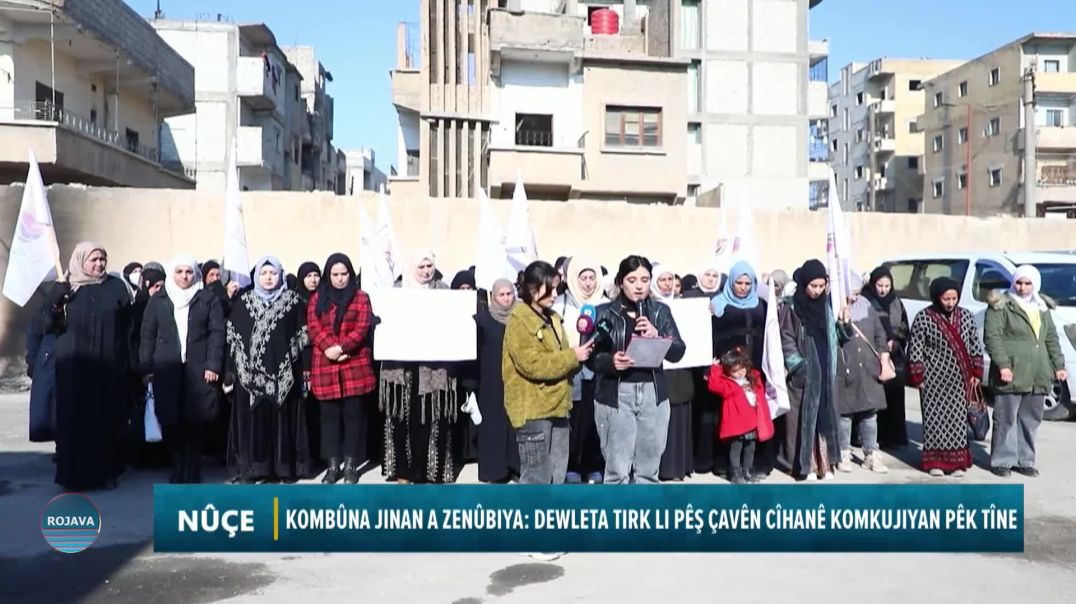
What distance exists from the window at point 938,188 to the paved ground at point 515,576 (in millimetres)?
47905

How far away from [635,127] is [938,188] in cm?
3043

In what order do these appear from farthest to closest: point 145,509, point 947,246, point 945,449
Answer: point 947,246
point 945,449
point 145,509

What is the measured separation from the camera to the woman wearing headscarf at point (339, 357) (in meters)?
6.52

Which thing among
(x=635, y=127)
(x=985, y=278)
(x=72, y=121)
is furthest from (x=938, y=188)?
(x=72, y=121)

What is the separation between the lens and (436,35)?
1019 inches

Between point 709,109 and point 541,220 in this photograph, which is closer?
point 541,220

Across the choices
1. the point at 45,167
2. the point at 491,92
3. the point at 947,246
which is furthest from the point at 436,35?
the point at 947,246

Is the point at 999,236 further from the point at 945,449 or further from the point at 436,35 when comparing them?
the point at 436,35

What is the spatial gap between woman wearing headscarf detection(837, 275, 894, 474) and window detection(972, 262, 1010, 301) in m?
4.07

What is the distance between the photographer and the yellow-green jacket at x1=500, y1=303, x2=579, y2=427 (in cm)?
492

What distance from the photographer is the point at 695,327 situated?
642cm

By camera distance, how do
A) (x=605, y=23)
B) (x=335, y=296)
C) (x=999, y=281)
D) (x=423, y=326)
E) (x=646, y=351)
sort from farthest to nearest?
(x=605, y=23) → (x=999, y=281) → (x=335, y=296) → (x=423, y=326) → (x=646, y=351)

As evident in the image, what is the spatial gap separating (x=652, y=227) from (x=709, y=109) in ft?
64.4
